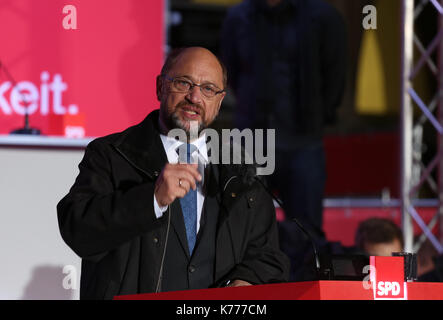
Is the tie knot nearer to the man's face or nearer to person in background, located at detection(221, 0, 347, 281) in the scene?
the man's face

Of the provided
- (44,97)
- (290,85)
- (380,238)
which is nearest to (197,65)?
(380,238)

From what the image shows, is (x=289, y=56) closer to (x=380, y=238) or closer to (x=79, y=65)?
(x=380, y=238)

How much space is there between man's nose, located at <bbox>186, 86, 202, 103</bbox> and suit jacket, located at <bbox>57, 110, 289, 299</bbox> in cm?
15

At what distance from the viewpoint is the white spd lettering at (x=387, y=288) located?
1747 mm

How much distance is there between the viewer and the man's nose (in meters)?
2.39

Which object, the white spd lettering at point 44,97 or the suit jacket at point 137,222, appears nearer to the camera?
the suit jacket at point 137,222

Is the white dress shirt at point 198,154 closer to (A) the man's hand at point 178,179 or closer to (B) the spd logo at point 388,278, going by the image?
(A) the man's hand at point 178,179

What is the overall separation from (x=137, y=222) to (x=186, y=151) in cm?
40

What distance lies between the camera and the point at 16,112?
494 cm

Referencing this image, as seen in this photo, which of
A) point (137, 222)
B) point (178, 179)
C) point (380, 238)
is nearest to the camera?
point (178, 179)

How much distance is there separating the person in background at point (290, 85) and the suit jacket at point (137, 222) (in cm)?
186

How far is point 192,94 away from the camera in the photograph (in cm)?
239
